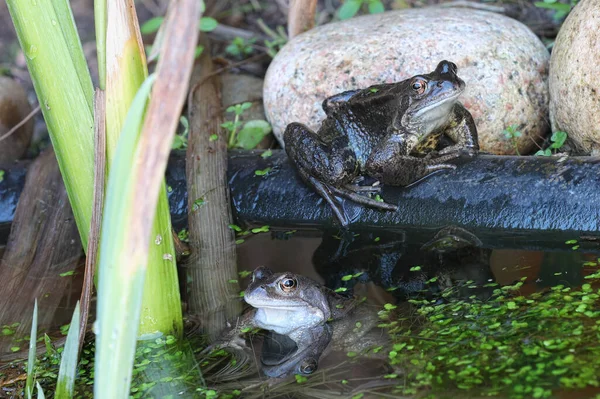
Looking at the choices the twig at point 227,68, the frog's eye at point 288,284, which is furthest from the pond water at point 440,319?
the twig at point 227,68

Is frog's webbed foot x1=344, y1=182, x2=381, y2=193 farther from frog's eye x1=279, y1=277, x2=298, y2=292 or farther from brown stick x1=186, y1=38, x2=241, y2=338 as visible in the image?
frog's eye x1=279, y1=277, x2=298, y2=292

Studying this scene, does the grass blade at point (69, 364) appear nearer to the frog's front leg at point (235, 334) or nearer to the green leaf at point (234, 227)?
the frog's front leg at point (235, 334)

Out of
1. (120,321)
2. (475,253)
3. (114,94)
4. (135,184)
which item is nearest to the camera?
(135,184)

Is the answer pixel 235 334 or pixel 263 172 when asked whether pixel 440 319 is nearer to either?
pixel 235 334

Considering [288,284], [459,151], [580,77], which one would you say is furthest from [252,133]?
[580,77]

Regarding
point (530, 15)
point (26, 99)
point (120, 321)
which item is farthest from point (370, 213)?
point (26, 99)

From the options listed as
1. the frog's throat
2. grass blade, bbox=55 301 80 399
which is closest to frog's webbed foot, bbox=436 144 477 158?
the frog's throat

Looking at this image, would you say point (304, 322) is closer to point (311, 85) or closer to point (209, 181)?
point (209, 181)
